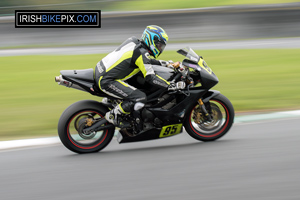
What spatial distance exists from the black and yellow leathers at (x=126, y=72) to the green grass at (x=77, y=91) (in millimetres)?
1716

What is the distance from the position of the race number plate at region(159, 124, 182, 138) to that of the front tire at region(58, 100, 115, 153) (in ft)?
2.19

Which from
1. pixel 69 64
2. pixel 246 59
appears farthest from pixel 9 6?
pixel 246 59

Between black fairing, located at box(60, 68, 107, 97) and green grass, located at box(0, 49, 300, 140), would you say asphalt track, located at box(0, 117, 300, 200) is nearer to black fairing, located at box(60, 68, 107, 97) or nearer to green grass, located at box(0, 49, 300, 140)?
black fairing, located at box(60, 68, 107, 97)

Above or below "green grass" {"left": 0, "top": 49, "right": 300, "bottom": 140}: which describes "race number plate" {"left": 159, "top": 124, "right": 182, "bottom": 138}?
below

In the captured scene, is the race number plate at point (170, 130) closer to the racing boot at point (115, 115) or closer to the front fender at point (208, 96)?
the front fender at point (208, 96)

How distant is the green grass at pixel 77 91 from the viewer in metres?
8.25

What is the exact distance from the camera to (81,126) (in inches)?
244

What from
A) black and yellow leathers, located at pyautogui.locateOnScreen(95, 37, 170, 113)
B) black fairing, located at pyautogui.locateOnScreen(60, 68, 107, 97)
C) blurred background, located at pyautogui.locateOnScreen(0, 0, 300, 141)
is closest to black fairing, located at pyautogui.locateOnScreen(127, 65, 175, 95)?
black and yellow leathers, located at pyautogui.locateOnScreen(95, 37, 170, 113)

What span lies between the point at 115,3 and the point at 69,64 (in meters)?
12.3

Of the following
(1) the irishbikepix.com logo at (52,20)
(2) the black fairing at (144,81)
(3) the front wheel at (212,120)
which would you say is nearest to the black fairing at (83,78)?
(2) the black fairing at (144,81)

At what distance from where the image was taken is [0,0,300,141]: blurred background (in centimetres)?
898

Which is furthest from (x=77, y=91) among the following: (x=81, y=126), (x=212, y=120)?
(x=212, y=120)

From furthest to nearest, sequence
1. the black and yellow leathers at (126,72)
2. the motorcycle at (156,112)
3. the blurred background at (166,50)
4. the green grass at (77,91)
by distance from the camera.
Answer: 1. the blurred background at (166,50)
2. the green grass at (77,91)
3. the motorcycle at (156,112)
4. the black and yellow leathers at (126,72)

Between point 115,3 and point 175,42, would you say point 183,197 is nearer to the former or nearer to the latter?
point 175,42
